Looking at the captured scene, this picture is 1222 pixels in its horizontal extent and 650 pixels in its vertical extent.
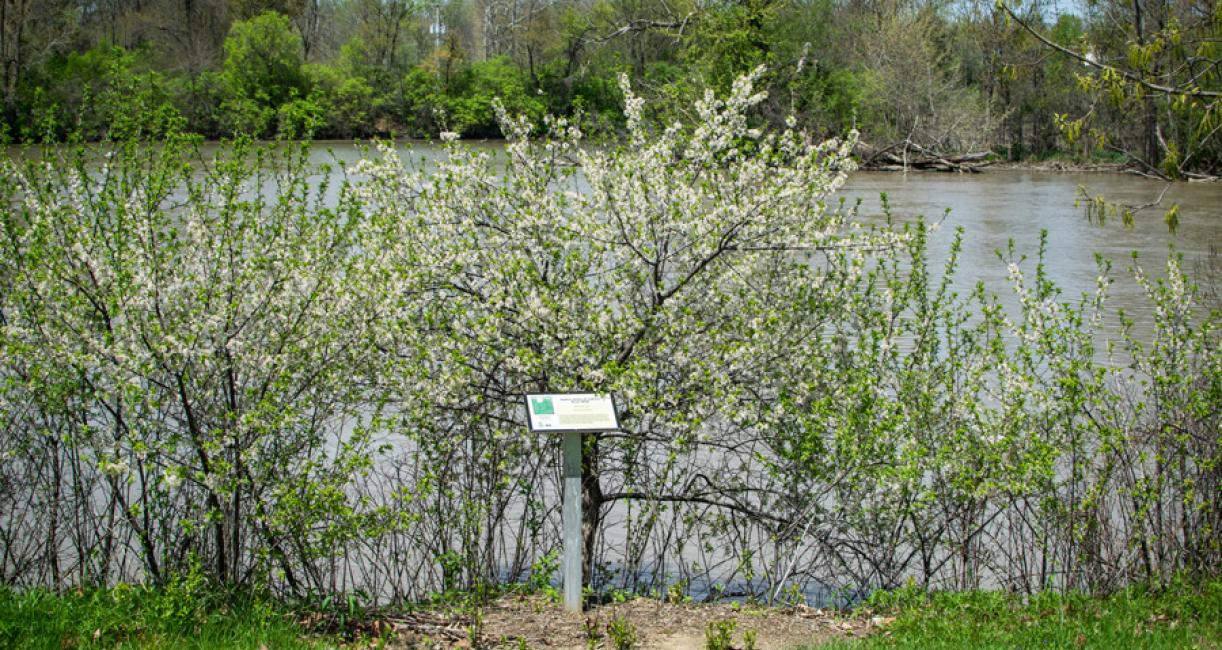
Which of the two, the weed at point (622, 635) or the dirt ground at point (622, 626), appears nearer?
the weed at point (622, 635)

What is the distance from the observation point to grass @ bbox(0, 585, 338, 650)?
5.28 metres

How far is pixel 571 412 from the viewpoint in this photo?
20.8 feet

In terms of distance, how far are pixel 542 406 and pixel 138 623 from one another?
2.18 m

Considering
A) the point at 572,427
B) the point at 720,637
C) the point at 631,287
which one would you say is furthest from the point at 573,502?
the point at 631,287

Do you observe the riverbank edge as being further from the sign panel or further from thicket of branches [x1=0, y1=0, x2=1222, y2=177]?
thicket of branches [x1=0, y1=0, x2=1222, y2=177]

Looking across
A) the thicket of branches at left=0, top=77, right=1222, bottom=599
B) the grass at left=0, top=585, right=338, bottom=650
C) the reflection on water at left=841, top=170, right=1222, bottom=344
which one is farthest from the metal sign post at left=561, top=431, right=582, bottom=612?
the reflection on water at left=841, top=170, right=1222, bottom=344

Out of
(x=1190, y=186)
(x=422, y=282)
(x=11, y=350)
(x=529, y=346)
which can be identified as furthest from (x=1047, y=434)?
(x=1190, y=186)

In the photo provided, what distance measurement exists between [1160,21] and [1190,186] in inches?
1234

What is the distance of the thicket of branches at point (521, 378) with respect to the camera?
21.4 feet

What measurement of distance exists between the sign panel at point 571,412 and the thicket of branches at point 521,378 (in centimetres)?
68

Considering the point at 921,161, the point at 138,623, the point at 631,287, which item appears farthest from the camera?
the point at 921,161

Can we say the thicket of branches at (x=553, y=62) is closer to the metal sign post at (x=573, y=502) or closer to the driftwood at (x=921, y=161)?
the driftwood at (x=921, y=161)

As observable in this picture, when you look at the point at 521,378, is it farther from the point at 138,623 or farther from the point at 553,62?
the point at 553,62

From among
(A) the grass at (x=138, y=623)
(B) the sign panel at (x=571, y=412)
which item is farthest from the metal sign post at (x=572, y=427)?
(A) the grass at (x=138, y=623)
